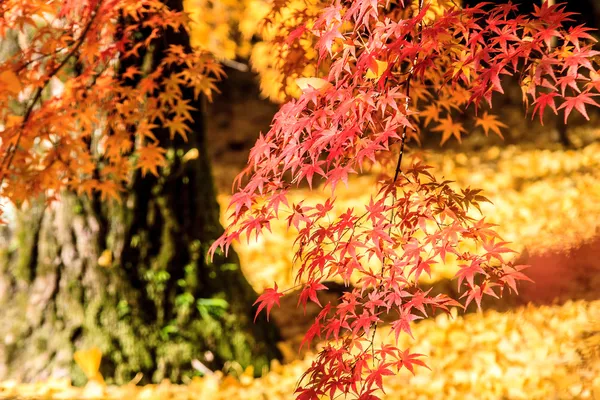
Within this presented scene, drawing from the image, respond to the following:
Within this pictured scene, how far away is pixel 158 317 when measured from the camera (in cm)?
369

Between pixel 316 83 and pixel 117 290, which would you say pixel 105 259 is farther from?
pixel 316 83

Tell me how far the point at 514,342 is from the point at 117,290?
226cm

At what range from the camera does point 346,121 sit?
1.82 metres

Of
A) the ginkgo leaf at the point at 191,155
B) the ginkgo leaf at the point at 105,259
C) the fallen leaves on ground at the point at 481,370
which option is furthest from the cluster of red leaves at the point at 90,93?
the fallen leaves on ground at the point at 481,370

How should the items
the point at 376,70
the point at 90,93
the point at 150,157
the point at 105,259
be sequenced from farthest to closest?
the point at 105,259
the point at 150,157
the point at 90,93
the point at 376,70

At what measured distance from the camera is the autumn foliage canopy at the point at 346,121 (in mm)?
1787

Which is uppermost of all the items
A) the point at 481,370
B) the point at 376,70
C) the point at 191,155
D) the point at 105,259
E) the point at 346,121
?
the point at 376,70

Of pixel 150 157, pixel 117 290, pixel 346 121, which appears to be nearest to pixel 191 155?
pixel 150 157

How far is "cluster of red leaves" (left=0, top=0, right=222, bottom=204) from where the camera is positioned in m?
2.88

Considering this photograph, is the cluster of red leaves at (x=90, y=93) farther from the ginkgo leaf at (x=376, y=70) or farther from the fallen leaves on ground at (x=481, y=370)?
the ginkgo leaf at (x=376, y=70)

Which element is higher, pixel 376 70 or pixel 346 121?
pixel 376 70

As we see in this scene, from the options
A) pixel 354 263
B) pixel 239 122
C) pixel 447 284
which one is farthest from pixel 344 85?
pixel 239 122

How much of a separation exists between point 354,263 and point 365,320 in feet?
0.73

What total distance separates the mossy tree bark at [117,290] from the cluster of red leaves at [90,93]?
192 mm
